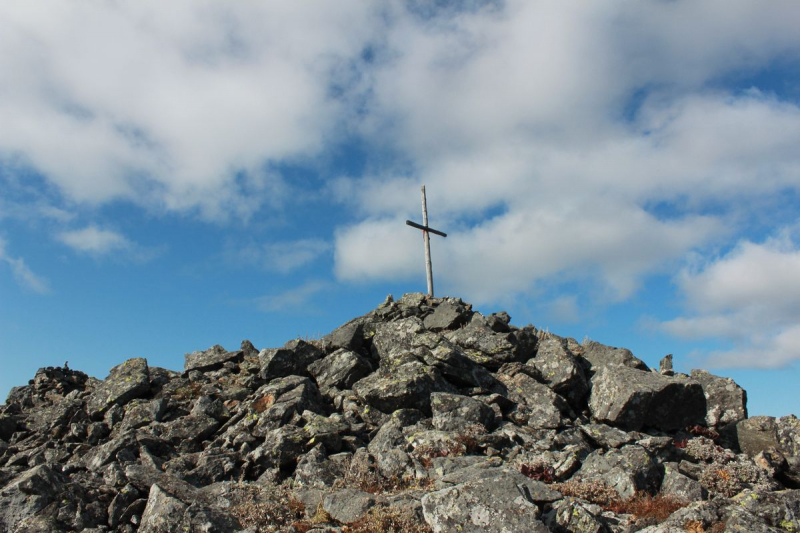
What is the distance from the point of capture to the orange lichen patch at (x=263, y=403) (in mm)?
22062

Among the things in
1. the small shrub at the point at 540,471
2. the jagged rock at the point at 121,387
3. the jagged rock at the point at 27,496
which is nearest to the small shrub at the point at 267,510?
the jagged rock at the point at 27,496

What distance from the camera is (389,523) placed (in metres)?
13.3

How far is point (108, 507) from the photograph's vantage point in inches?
613

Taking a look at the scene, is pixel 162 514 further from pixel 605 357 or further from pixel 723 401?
pixel 723 401

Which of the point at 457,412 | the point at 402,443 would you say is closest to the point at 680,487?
the point at 457,412

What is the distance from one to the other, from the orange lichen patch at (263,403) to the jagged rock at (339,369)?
2.40m

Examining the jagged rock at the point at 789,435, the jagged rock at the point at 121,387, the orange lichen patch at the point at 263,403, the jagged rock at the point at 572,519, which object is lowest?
the jagged rock at the point at 572,519

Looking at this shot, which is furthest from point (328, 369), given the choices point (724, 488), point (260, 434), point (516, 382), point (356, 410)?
point (724, 488)

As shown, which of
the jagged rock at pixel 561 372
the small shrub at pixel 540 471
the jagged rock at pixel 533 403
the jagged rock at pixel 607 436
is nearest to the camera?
the small shrub at pixel 540 471

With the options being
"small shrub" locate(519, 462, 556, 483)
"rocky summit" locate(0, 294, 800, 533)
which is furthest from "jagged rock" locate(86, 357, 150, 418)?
"small shrub" locate(519, 462, 556, 483)

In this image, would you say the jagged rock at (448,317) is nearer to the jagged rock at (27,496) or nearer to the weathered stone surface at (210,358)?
the weathered stone surface at (210,358)

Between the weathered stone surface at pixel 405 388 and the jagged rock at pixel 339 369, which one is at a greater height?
the jagged rock at pixel 339 369

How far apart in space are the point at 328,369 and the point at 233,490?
859 centimetres

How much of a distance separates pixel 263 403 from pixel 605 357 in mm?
15495
